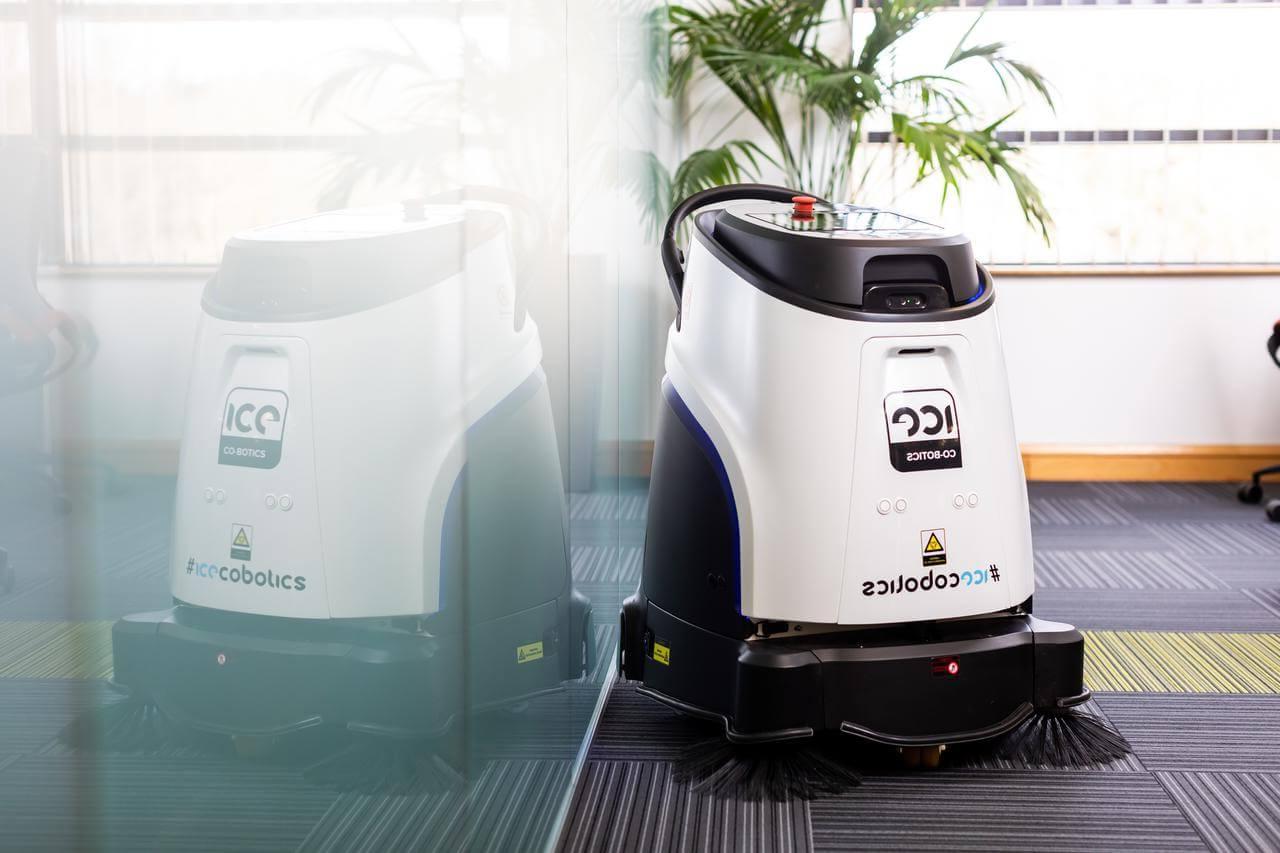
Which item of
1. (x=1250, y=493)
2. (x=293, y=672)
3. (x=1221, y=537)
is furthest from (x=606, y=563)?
(x=1250, y=493)

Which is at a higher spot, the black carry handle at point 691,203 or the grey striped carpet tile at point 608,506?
the black carry handle at point 691,203

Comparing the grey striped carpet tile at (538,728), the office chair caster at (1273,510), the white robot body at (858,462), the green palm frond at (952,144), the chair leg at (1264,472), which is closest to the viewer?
the grey striped carpet tile at (538,728)

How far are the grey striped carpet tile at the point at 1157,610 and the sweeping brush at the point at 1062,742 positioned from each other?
0.53m

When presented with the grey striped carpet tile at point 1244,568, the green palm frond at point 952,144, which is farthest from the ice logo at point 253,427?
the grey striped carpet tile at point 1244,568

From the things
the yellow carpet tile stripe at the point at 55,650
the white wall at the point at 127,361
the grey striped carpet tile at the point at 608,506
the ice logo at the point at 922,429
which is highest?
the white wall at the point at 127,361

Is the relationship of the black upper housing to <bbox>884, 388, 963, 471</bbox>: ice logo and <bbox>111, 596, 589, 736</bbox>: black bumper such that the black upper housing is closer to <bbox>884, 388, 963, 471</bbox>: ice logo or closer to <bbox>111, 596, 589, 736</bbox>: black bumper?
<bbox>884, 388, 963, 471</bbox>: ice logo

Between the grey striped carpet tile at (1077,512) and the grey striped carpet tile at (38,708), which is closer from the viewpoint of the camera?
the grey striped carpet tile at (38,708)

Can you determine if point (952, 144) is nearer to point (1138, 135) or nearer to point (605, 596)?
point (1138, 135)

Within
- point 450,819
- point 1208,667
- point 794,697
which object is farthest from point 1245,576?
point 450,819

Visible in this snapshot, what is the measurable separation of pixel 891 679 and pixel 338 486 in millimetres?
1012

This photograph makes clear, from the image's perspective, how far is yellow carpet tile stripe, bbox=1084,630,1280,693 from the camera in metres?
1.83

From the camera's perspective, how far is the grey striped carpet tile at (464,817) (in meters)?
0.64

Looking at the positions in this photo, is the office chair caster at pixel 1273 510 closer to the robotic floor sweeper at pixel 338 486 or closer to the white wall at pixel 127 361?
the robotic floor sweeper at pixel 338 486

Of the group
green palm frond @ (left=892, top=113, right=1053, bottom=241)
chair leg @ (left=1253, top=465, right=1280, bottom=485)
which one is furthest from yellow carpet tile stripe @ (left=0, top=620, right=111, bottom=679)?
chair leg @ (left=1253, top=465, right=1280, bottom=485)
